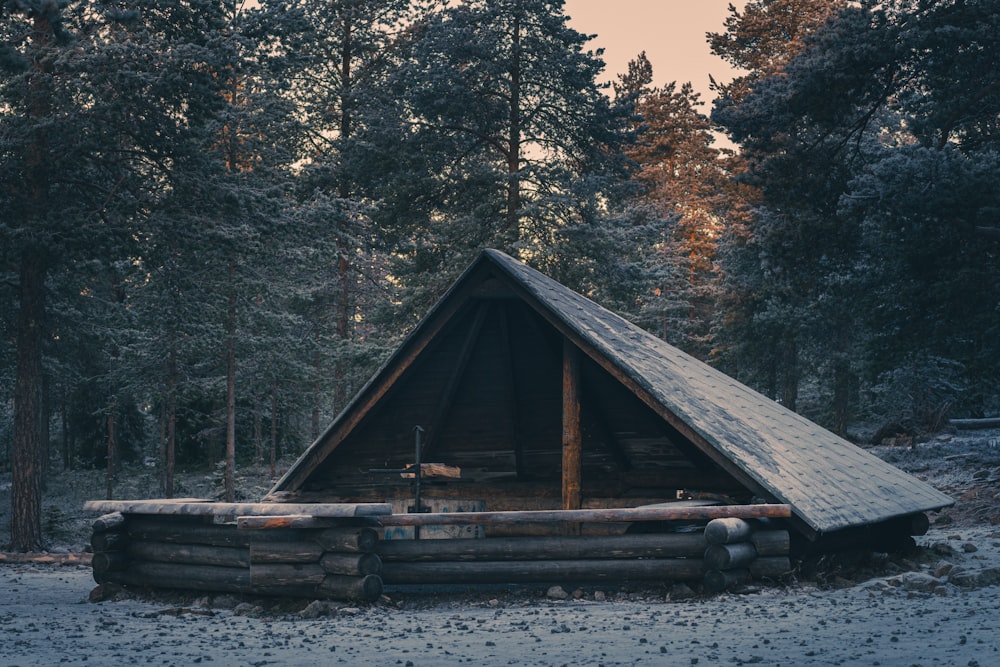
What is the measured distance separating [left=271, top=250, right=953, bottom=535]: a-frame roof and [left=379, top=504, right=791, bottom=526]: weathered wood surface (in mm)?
232

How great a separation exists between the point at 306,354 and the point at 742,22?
26247 mm

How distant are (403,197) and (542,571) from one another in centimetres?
2026

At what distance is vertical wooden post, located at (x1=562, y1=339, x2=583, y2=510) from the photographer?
13039mm

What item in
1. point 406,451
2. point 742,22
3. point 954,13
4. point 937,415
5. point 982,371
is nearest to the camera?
point 406,451

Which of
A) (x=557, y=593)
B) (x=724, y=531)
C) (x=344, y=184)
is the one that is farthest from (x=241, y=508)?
(x=344, y=184)

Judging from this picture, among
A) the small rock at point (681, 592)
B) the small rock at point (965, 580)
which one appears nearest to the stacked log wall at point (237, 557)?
the small rock at point (681, 592)

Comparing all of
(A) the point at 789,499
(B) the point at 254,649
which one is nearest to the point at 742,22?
(A) the point at 789,499

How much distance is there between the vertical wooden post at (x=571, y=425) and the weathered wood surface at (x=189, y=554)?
433cm

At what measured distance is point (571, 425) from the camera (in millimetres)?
13172

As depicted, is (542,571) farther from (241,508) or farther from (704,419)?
(241,508)

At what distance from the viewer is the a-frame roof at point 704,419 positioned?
36.8ft

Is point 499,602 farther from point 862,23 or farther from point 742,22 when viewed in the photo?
point 742,22

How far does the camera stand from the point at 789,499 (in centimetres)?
1076

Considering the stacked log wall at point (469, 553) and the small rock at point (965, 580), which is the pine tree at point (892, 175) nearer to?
the small rock at point (965, 580)
